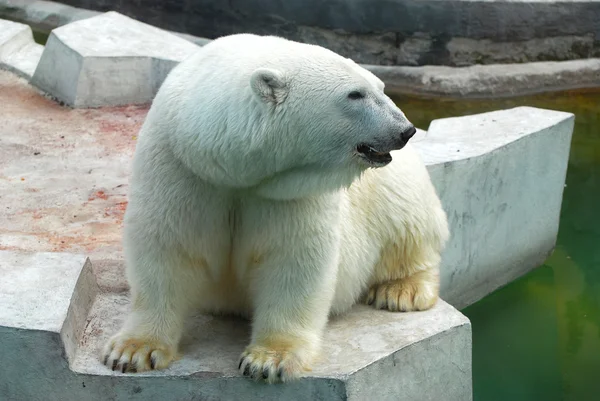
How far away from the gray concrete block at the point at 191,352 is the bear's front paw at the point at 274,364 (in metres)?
0.04

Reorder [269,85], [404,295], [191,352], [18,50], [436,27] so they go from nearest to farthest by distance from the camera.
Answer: [269,85]
[191,352]
[404,295]
[18,50]
[436,27]

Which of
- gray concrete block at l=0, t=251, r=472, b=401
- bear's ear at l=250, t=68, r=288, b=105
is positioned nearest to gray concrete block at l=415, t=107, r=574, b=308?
gray concrete block at l=0, t=251, r=472, b=401

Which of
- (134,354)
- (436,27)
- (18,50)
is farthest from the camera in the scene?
(436,27)

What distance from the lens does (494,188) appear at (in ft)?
17.4

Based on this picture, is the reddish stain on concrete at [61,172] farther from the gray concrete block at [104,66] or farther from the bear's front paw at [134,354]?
the bear's front paw at [134,354]

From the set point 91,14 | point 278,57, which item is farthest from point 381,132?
point 91,14

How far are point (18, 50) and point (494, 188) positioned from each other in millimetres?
4005

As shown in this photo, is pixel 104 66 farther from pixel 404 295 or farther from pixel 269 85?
pixel 269 85

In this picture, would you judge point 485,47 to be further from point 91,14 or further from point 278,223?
point 278,223

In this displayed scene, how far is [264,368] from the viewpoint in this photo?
9.70ft

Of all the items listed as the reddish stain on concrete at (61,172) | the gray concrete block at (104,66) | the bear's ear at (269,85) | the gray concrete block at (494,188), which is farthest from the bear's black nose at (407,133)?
the gray concrete block at (104,66)

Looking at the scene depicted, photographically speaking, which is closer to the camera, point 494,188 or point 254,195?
point 254,195

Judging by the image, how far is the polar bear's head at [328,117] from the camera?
2678 mm

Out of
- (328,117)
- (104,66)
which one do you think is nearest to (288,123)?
(328,117)
